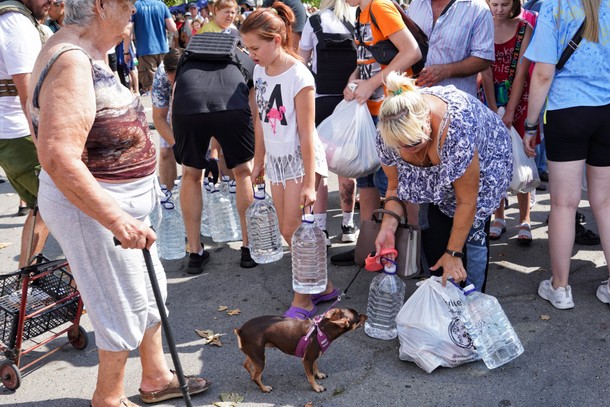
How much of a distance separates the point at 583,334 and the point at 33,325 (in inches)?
124

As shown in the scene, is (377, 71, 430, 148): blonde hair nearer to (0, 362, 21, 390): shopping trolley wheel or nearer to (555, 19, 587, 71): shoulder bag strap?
(555, 19, 587, 71): shoulder bag strap

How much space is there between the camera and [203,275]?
15.8 feet

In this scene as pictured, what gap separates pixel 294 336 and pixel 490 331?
1.05 metres

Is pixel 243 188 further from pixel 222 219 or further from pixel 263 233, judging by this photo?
pixel 222 219

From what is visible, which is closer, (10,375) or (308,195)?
(10,375)

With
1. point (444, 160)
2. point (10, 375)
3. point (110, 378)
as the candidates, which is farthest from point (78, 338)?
point (444, 160)

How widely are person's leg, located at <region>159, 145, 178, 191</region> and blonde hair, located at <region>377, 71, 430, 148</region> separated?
10.1ft

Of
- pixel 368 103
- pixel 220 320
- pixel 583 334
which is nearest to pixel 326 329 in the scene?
pixel 220 320

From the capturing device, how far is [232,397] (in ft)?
10.7

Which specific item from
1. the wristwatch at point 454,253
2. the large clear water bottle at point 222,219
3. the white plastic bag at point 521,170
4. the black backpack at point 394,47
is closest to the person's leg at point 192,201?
the large clear water bottle at point 222,219

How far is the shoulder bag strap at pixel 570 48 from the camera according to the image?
3.64m

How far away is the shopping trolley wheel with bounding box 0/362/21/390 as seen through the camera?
3410 millimetres

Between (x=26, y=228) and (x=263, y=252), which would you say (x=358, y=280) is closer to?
(x=263, y=252)

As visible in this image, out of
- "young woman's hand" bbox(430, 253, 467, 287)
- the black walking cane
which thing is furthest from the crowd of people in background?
the black walking cane
